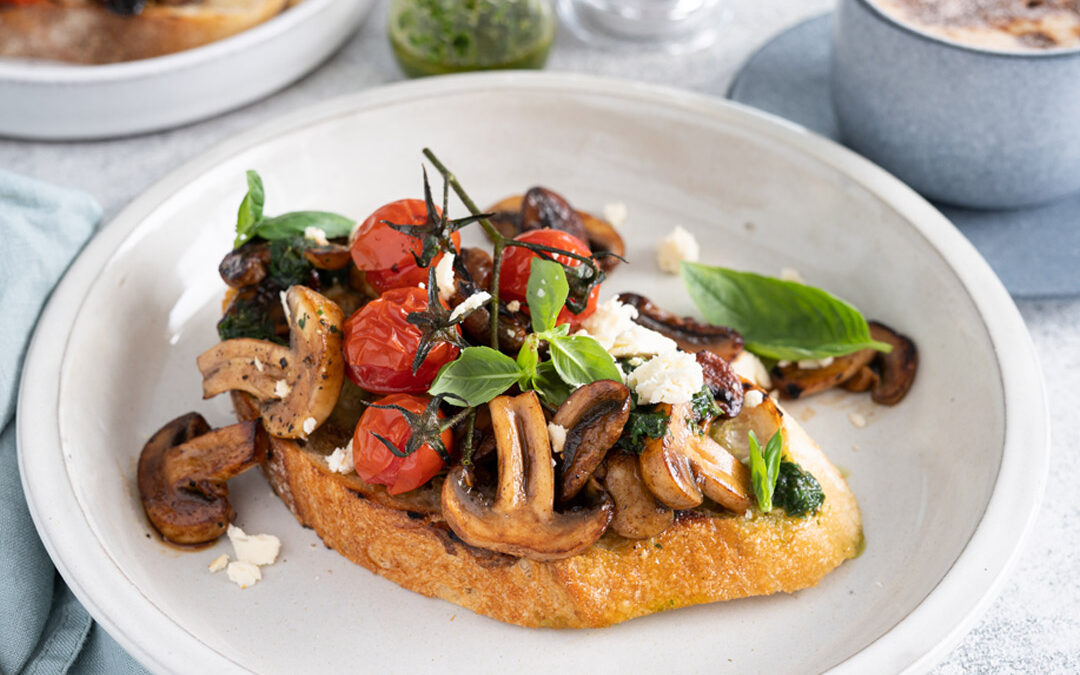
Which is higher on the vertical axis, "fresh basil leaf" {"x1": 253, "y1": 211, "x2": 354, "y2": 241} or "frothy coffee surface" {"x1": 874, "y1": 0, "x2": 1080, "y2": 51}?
"frothy coffee surface" {"x1": 874, "y1": 0, "x2": 1080, "y2": 51}

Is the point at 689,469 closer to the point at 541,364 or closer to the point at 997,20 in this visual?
the point at 541,364

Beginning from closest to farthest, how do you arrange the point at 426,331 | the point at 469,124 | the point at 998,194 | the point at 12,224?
the point at 426,331
the point at 12,224
the point at 998,194
the point at 469,124

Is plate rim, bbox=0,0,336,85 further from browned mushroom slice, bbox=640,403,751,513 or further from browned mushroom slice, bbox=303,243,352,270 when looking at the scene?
browned mushroom slice, bbox=640,403,751,513

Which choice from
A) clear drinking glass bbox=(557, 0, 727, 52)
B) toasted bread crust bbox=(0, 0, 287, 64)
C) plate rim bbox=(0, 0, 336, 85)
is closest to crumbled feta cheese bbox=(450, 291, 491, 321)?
plate rim bbox=(0, 0, 336, 85)

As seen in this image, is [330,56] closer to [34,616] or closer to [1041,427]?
[34,616]

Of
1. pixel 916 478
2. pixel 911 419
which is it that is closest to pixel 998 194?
pixel 911 419

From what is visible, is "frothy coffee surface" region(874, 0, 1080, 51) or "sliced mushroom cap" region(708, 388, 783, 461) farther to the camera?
"frothy coffee surface" region(874, 0, 1080, 51)
